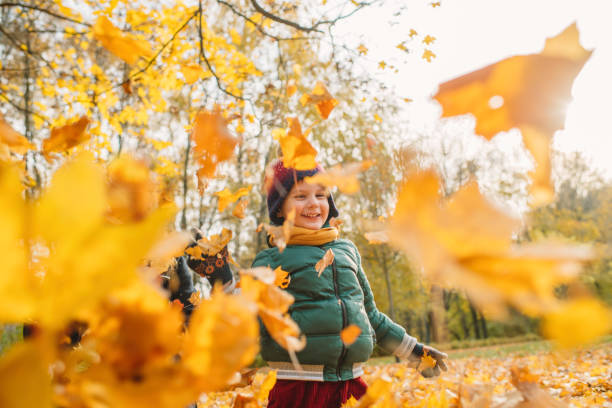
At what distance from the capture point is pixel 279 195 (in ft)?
7.18

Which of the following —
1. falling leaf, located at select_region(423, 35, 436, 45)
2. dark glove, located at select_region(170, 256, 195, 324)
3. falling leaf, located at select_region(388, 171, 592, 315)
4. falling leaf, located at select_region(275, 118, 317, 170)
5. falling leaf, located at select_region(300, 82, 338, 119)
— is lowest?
dark glove, located at select_region(170, 256, 195, 324)

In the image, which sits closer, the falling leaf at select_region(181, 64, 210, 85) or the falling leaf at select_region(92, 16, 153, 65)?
the falling leaf at select_region(92, 16, 153, 65)

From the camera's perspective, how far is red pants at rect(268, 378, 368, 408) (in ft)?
5.66

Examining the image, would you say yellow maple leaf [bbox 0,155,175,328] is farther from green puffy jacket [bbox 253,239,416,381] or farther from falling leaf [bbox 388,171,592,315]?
green puffy jacket [bbox 253,239,416,381]

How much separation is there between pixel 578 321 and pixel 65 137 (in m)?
1.26

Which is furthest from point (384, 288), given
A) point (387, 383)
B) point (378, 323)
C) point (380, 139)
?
point (387, 383)

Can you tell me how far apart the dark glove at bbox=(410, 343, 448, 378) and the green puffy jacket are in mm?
41

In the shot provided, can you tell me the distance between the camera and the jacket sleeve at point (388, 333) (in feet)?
6.34

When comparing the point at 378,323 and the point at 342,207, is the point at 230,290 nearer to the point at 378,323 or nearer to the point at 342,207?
the point at 378,323

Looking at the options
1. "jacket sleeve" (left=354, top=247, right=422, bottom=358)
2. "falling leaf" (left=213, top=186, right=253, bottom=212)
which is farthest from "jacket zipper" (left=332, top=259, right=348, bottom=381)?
"falling leaf" (left=213, top=186, right=253, bottom=212)

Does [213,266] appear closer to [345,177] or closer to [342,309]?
[342,309]

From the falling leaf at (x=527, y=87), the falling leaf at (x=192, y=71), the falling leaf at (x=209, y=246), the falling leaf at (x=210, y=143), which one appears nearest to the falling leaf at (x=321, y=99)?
the falling leaf at (x=210, y=143)

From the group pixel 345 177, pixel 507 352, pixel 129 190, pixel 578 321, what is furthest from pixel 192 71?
pixel 507 352

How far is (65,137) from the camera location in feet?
3.59
